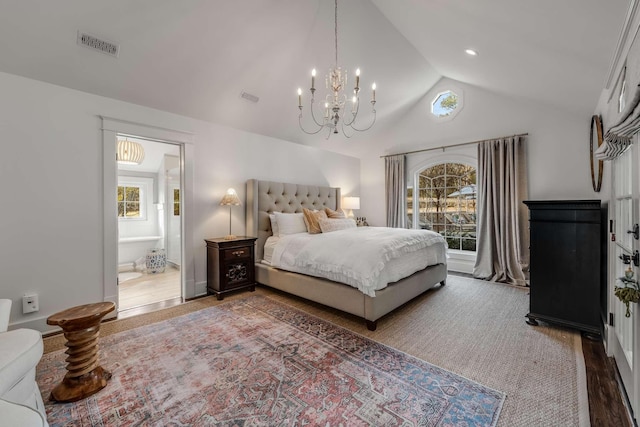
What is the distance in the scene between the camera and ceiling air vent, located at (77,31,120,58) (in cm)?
234

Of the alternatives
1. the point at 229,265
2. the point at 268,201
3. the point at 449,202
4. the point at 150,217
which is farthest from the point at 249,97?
the point at 150,217

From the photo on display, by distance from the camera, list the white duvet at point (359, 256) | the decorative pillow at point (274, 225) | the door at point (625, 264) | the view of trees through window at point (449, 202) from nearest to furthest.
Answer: the door at point (625, 264) < the white duvet at point (359, 256) < the decorative pillow at point (274, 225) < the view of trees through window at point (449, 202)

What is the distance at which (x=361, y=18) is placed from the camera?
10.7 ft

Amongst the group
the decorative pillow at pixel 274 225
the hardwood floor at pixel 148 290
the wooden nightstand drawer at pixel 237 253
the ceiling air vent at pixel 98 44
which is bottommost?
the hardwood floor at pixel 148 290

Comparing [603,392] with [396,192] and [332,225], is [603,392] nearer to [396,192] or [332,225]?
[332,225]

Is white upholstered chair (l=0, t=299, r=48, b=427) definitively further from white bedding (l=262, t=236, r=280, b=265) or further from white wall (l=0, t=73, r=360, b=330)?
white bedding (l=262, t=236, r=280, b=265)

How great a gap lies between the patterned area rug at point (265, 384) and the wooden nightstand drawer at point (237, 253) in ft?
3.58

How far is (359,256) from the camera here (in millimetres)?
2738

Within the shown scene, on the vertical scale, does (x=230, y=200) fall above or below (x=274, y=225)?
above

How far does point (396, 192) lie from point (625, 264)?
12.4ft

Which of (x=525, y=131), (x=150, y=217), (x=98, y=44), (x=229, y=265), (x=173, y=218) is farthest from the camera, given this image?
(x=150, y=217)

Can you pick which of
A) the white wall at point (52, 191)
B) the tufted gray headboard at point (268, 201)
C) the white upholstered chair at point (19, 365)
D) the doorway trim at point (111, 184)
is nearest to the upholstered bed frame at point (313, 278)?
the tufted gray headboard at point (268, 201)

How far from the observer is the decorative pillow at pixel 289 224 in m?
3.97

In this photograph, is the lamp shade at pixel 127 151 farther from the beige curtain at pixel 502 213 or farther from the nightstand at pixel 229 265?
the beige curtain at pixel 502 213
